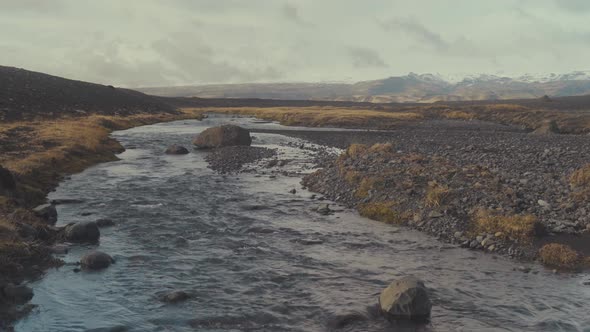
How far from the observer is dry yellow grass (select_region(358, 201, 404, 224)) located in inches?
1088

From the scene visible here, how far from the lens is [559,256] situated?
21000 millimetres

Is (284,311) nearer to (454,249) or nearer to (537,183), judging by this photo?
(454,249)

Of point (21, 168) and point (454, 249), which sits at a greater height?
point (21, 168)

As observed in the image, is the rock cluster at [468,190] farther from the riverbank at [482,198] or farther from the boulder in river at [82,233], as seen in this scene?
the boulder in river at [82,233]

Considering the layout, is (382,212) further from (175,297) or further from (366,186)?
(175,297)

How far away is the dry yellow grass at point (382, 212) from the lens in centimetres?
2762

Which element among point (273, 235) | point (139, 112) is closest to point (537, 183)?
point (273, 235)

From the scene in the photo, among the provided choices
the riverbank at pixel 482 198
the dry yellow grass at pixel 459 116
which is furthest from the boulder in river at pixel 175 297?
the dry yellow grass at pixel 459 116

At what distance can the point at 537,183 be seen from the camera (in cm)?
3089

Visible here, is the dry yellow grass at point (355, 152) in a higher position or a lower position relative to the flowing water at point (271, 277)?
higher

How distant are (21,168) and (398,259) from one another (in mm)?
28944

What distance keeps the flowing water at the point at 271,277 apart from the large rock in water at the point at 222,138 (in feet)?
104

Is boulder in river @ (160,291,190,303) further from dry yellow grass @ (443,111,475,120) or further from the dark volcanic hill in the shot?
dry yellow grass @ (443,111,475,120)

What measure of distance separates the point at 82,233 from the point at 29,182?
13078mm
